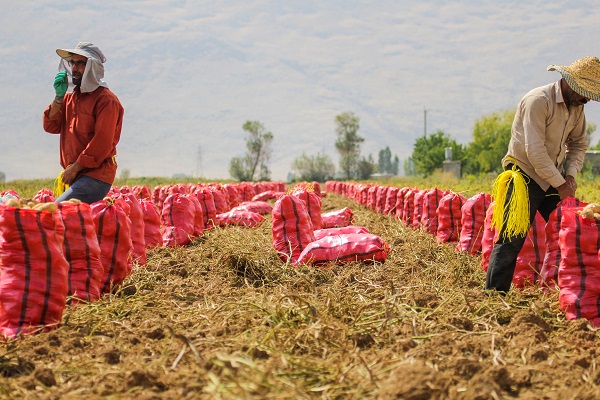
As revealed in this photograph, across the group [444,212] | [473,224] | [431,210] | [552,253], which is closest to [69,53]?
[552,253]

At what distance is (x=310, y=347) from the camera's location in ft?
9.84

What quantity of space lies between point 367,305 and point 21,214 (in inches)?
81.5

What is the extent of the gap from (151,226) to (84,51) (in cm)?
252

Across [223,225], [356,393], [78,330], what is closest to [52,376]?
[78,330]

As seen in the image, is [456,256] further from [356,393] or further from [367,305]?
[356,393]

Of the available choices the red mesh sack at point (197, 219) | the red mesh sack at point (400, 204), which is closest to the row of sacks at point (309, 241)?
the red mesh sack at point (197, 219)

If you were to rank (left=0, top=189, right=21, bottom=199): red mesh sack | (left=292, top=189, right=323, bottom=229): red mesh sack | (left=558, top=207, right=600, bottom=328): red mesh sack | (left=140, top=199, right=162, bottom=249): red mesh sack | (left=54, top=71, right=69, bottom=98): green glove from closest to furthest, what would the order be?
(left=558, top=207, right=600, bottom=328): red mesh sack < (left=54, top=71, right=69, bottom=98): green glove < (left=0, top=189, right=21, bottom=199): red mesh sack < (left=140, top=199, right=162, bottom=249): red mesh sack < (left=292, top=189, right=323, bottom=229): red mesh sack

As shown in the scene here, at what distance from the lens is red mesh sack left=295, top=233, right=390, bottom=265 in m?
5.56

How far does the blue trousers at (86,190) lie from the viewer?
15.6ft

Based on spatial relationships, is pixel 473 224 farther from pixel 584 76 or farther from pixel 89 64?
pixel 89 64

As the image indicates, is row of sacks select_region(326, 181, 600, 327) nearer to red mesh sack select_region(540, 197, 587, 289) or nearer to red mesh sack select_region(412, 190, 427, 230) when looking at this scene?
red mesh sack select_region(540, 197, 587, 289)

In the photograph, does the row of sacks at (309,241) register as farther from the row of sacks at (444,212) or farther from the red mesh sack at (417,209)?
the red mesh sack at (417,209)

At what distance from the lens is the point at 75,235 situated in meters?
4.18

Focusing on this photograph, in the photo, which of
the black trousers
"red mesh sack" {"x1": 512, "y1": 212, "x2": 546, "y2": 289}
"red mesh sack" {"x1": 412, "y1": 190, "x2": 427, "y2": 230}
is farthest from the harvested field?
"red mesh sack" {"x1": 412, "y1": 190, "x2": 427, "y2": 230}
